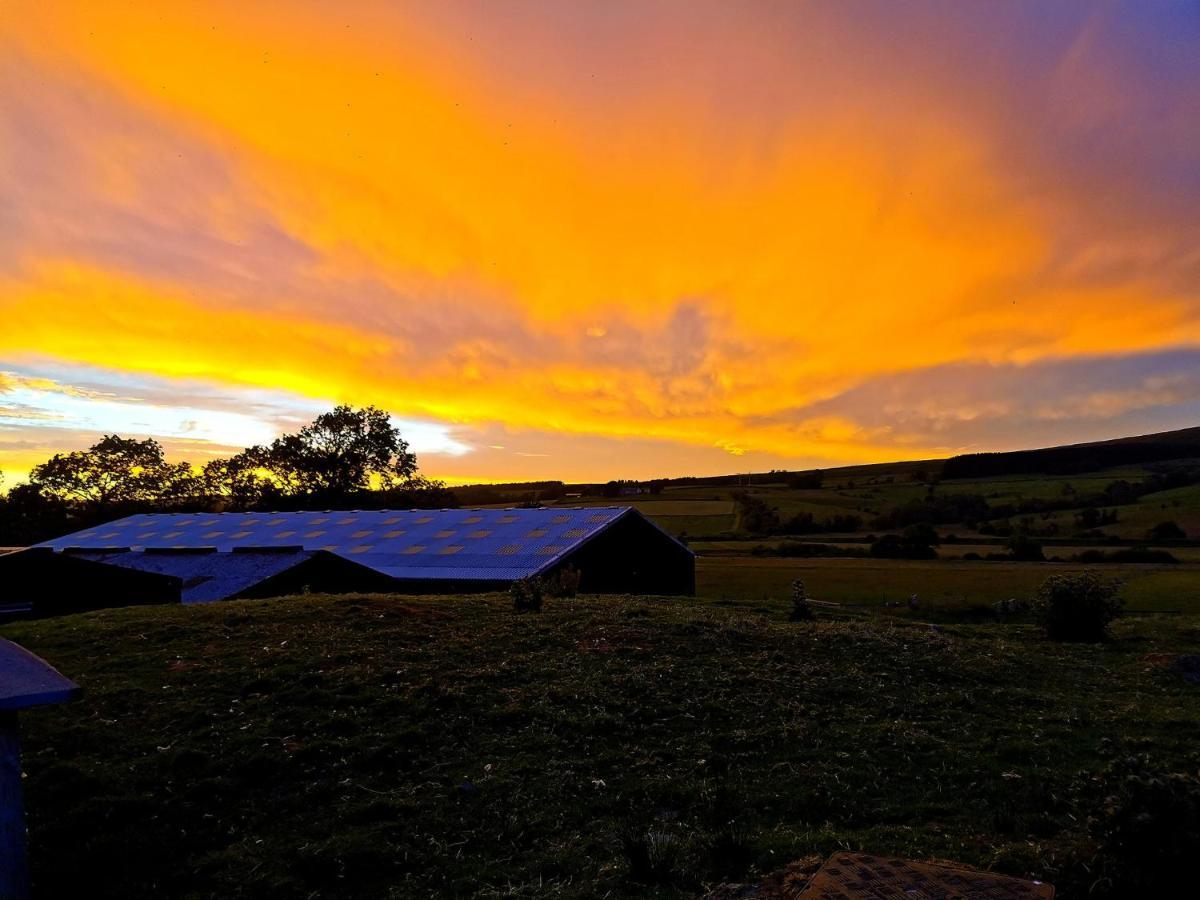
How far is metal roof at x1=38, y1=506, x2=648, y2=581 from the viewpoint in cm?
3772

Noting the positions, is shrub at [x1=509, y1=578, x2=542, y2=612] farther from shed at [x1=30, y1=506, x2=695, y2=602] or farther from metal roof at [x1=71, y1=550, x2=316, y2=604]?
Result: metal roof at [x1=71, y1=550, x2=316, y2=604]

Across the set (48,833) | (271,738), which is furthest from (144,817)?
(271,738)

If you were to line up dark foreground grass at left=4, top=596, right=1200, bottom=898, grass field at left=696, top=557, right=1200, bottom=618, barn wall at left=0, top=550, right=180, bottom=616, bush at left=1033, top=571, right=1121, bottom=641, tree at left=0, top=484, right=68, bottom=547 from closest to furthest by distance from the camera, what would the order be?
dark foreground grass at left=4, top=596, right=1200, bottom=898 < barn wall at left=0, top=550, right=180, bottom=616 < bush at left=1033, top=571, right=1121, bottom=641 < grass field at left=696, top=557, right=1200, bottom=618 < tree at left=0, top=484, right=68, bottom=547

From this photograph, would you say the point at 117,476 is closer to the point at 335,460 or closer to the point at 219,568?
the point at 335,460

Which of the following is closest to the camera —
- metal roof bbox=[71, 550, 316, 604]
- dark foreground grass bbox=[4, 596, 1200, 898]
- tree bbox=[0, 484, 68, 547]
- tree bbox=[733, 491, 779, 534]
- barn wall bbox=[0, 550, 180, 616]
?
dark foreground grass bbox=[4, 596, 1200, 898]

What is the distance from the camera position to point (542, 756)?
32.9ft

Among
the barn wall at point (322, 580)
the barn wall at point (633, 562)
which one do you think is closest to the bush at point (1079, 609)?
the barn wall at point (633, 562)

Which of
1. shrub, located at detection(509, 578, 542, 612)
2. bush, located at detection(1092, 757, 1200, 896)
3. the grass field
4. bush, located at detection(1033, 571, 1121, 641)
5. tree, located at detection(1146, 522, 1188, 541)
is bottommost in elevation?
the grass field

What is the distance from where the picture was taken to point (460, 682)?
513 inches

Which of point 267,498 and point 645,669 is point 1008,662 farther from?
point 267,498

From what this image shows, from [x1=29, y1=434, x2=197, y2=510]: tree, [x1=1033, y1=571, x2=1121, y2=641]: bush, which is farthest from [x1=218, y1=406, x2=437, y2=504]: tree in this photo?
[x1=1033, y1=571, x2=1121, y2=641]: bush

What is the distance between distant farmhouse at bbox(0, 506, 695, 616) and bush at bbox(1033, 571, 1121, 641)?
67.1 feet

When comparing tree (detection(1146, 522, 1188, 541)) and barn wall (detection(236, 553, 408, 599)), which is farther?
tree (detection(1146, 522, 1188, 541))

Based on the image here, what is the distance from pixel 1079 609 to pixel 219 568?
37.4m
